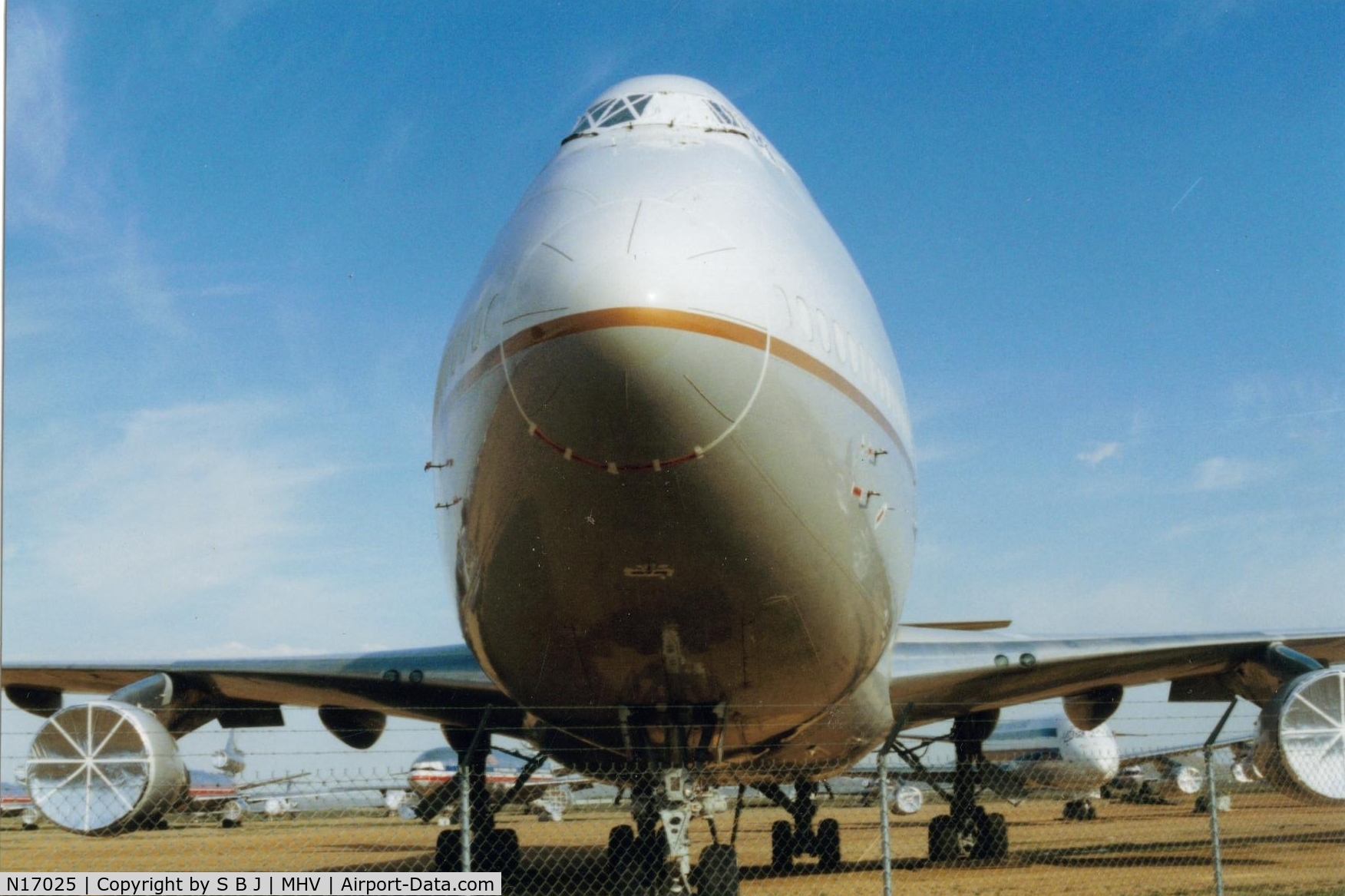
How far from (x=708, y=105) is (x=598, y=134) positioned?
96 centimetres

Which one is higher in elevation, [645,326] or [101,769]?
[645,326]

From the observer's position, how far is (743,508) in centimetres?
560

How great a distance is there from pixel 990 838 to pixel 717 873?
30.2 ft

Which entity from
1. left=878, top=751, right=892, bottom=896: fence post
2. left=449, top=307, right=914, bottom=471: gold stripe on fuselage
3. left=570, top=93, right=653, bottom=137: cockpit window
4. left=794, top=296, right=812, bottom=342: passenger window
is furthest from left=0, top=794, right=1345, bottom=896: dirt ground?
Answer: left=570, top=93, right=653, bottom=137: cockpit window

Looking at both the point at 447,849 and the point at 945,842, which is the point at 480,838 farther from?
the point at 945,842

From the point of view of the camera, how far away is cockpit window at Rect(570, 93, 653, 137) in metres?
7.44

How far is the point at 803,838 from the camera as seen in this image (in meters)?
16.5

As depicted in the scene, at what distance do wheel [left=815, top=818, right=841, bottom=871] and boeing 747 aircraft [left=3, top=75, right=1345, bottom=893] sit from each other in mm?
7124

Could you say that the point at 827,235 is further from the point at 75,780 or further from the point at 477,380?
the point at 75,780

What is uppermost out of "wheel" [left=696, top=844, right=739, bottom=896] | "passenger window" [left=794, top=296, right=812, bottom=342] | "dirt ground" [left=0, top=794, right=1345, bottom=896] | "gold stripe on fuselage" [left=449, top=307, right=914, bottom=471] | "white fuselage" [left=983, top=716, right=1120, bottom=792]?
"passenger window" [left=794, top=296, right=812, bottom=342]

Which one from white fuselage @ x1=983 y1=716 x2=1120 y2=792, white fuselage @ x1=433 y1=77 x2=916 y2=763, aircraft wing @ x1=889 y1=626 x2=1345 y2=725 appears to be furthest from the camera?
white fuselage @ x1=983 y1=716 x2=1120 y2=792

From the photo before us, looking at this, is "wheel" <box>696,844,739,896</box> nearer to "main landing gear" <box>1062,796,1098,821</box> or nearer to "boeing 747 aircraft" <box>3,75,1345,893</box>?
"boeing 747 aircraft" <box>3,75,1345,893</box>

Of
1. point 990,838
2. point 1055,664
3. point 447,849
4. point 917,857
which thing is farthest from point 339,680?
point 917,857

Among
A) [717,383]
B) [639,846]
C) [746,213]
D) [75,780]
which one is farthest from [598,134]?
[75,780]
